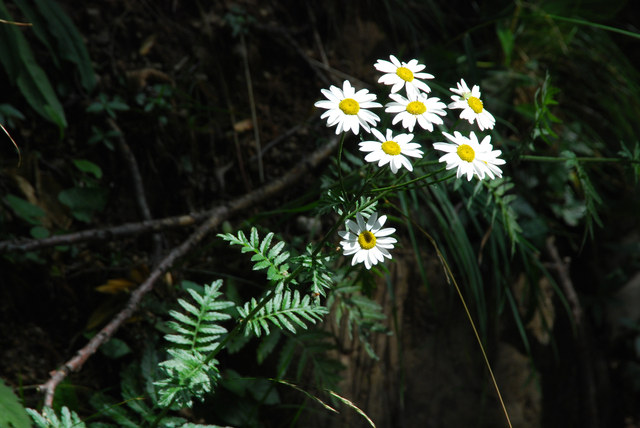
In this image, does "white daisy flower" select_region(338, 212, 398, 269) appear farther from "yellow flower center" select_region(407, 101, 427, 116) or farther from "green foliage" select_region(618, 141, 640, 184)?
"green foliage" select_region(618, 141, 640, 184)

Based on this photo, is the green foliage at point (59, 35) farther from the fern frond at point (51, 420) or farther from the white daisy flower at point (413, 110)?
the white daisy flower at point (413, 110)

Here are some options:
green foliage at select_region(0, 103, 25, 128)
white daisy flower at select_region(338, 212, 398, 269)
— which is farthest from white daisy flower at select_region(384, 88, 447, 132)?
green foliage at select_region(0, 103, 25, 128)

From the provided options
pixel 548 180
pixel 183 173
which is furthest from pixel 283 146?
pixel 548 180

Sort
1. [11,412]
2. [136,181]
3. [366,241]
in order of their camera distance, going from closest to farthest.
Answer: [366,241], [11,412], [136,181]

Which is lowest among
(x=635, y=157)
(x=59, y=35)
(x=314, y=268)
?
(x=314, y=268)

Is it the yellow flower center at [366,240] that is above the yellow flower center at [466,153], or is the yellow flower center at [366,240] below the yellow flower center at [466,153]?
below

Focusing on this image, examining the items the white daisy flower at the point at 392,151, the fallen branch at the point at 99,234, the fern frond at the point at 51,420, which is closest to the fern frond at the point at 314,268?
the white daisy flower at the point at 392,151

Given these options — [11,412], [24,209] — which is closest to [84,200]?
[24,209]

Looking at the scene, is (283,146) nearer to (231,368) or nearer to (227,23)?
(227,23)

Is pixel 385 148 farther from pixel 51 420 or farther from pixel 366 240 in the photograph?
pixel 51 420
